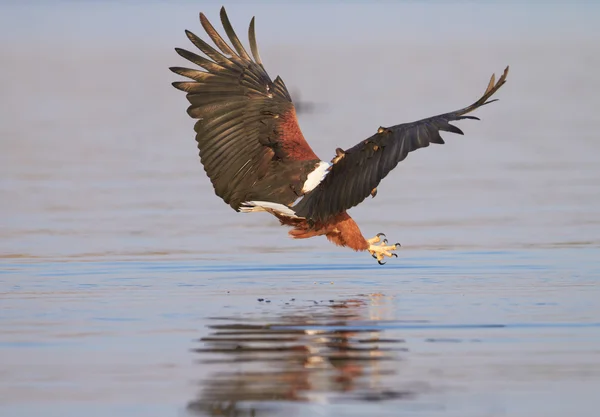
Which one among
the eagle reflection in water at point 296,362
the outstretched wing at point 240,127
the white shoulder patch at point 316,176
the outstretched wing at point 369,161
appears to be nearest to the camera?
the eagle reflection in water at point 296,362

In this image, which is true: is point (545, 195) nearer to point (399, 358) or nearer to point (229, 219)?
point (229, 219)

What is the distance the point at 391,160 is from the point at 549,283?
199cm

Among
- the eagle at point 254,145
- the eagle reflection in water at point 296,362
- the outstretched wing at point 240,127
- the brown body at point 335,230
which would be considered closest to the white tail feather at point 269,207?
the eagle at point 254,145

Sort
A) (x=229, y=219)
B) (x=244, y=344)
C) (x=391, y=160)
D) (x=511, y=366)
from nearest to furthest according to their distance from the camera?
(x=511, y=366) < (x=244, y=344) < (x=391, y=160) < (x=229, y=219)

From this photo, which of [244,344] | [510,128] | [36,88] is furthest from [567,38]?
[244,344]

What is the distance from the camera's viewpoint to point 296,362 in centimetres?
854

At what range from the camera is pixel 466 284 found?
1127cm

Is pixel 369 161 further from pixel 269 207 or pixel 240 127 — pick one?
pixel 240 127

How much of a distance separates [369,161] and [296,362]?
83.6 inches

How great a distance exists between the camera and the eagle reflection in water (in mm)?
7727

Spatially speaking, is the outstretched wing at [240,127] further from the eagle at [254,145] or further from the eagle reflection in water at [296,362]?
the eagle reflection in water at [296,362]

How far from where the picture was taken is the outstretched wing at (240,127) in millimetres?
11805

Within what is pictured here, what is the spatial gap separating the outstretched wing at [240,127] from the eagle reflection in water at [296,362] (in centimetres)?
185

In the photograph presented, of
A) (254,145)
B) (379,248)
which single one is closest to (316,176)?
(254,145)
